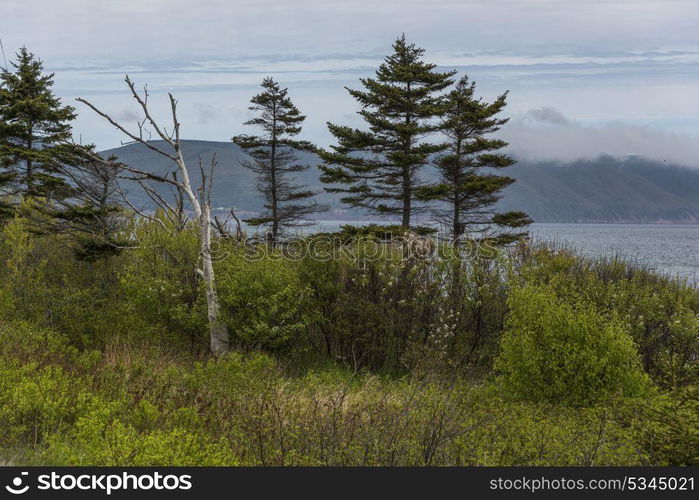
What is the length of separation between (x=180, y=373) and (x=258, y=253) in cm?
442

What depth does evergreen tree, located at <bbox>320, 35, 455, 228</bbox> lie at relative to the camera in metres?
33.1

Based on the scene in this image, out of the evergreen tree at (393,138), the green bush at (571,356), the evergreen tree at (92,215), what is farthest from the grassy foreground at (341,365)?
the evergreen tree at (393,138)

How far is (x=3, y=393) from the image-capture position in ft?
24.8

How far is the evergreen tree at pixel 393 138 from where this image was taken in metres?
33.1

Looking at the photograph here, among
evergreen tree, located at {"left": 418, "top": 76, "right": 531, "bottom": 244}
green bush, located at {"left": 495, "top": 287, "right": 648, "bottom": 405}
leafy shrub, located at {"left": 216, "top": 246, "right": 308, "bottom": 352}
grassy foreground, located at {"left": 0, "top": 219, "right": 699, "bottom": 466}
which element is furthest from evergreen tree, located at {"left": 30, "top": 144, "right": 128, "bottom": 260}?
evergreen tree, located at {"left": 418, "top": 76, "right": 531, "bottom": 244}

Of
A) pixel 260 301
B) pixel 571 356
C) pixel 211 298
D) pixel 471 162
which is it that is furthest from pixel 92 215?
pixel 471 162

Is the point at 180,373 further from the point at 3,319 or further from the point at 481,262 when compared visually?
the point at 481,262

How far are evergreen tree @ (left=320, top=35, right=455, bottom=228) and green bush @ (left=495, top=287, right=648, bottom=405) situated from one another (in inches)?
903

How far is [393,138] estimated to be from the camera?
3391 centimetres

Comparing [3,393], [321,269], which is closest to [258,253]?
[321,269]

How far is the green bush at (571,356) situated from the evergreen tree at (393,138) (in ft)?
75.3

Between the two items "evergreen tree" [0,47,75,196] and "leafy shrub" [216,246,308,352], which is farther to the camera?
"evergreen tree" [0,47,75,196]

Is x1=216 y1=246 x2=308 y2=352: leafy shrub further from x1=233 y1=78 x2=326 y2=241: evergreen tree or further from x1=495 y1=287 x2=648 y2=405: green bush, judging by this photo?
x1=233 y1=78 x2=326 y2=241: evergreen tree

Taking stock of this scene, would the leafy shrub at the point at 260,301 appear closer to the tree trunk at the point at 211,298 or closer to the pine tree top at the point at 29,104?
the tree trunk at the point at 211,298
